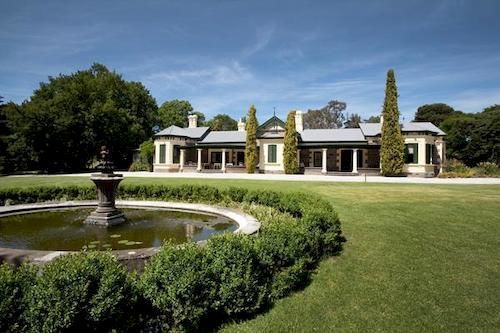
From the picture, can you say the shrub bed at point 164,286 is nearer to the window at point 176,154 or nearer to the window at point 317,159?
the window at point 317,159

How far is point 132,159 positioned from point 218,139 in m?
15.2

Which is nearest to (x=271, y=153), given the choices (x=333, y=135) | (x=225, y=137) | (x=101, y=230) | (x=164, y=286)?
(x=225, y=137)

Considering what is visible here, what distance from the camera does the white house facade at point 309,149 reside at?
28.3 m

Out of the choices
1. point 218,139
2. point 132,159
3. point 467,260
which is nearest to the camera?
point 467,260

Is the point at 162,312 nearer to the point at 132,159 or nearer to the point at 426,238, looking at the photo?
the point at 426,238

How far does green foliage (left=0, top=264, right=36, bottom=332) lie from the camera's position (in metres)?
2.92

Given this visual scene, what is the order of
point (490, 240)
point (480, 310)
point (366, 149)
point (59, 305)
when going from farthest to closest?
point (366, 149)
point (490, 240)
point (480, 310)
point (59, 305)

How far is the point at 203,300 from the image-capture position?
3734 mm

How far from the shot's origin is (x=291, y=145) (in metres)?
30.1

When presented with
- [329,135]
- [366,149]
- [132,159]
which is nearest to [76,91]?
[132,159]

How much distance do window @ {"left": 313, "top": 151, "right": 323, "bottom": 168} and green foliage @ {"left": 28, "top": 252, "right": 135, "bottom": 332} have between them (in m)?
A: 30.5

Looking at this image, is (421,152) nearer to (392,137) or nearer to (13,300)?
(392,137)

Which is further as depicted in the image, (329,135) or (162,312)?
(329,135)

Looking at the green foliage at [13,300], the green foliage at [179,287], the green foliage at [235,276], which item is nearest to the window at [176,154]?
the green foliage at [235,276]
